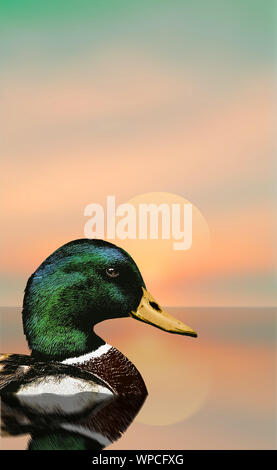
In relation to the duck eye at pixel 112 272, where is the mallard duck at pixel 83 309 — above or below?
below

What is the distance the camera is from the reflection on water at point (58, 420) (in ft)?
8.71

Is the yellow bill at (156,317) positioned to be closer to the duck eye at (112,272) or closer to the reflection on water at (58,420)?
the duck eye at (112,272)

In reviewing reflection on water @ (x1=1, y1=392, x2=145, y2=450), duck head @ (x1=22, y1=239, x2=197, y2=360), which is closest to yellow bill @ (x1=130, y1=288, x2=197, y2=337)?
duck head @ (x1=22, y1=239, x2=197, y2=360)

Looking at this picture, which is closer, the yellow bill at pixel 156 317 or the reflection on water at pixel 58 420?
the reflection on water at pixel 58 420

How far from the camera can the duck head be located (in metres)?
2.89

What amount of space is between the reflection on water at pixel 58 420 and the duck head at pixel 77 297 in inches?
10.5

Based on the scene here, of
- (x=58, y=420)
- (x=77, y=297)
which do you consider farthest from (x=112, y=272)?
(x=58, y=420)

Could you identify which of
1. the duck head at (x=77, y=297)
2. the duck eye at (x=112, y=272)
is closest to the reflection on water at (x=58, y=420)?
the duck head at (x=77, y=297)

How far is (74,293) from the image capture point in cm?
292

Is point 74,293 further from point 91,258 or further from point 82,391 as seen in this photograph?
point 82,391

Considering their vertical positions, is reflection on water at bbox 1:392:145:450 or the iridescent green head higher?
the iridescent green head

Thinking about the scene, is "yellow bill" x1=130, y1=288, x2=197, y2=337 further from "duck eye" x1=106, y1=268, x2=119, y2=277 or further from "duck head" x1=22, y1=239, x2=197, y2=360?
"duck eye" x1=106, y1=268, x2=119, y2=277
